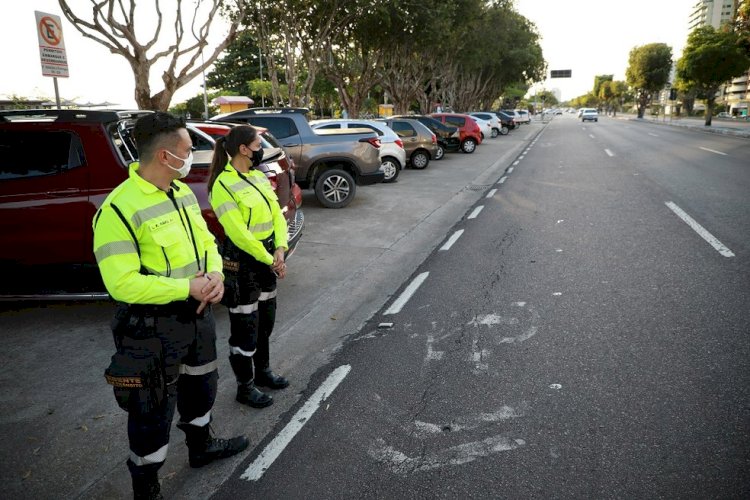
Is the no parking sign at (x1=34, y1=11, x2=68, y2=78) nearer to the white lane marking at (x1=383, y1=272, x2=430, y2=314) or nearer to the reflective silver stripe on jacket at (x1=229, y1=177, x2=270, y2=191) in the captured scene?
the reflective silver stripe on jacket at (x1=229, y1=177, x2=270, y2=191)

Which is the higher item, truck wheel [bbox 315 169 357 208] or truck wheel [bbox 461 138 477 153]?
truck wheel [bbox 461 138 477 153]

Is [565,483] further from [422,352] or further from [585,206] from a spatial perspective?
[585,206]

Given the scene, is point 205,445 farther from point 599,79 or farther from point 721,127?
point 599,79

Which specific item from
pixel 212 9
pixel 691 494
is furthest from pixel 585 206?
pixel 212 9

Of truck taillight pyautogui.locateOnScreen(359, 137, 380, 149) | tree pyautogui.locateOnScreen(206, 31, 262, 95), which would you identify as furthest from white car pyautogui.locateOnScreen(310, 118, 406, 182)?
tree pyautogui.locateOnScreen(206, 31, 262, 95)

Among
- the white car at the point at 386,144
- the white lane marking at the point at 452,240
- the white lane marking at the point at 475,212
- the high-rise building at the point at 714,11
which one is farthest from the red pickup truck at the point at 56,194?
the high-rise building at the point at 714,11

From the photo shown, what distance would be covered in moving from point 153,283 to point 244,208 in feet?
3.87

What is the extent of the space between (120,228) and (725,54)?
53488 mm

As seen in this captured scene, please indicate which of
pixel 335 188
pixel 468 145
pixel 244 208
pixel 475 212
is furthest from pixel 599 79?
pixel 244 208

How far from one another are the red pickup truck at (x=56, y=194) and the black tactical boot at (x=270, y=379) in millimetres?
1982

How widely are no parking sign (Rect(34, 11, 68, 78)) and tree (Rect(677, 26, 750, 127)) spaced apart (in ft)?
164

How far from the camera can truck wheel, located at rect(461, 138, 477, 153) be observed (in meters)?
22.3

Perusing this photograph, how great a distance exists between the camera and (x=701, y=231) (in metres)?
7.61

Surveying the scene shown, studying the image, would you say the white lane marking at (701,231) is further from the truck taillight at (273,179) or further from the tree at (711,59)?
the tree at (711,59)
